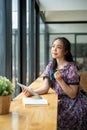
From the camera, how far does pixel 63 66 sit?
2.48 metres

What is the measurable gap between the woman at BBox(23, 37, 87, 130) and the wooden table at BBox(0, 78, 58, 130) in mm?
443

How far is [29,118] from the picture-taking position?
1.52 meters

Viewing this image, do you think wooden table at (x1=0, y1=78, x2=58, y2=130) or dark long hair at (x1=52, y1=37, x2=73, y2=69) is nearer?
wooden table at (x1=0, y1=78, x2=58, y2=130)

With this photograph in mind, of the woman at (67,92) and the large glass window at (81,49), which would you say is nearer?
the woman at (67,92)

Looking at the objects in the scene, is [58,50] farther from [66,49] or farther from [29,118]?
[29,118]

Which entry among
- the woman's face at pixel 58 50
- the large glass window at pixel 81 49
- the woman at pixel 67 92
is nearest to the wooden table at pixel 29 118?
the woman at pixel 67 92

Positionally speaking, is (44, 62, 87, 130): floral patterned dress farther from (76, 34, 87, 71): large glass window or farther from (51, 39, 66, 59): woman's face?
(76, 34, 87, 71): large glass window

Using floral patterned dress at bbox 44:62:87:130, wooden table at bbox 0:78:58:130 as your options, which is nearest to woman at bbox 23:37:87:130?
floral patterned dress at bbox 44:62:87:130

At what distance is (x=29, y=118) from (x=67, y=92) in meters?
0.86

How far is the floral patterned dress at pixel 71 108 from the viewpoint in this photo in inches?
93.5

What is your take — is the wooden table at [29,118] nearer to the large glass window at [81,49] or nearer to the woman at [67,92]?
the woman at [67,92]

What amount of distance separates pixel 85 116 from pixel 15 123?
1.14 meters

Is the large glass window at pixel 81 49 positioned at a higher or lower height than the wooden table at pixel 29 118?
higher

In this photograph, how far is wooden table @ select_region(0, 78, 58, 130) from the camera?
4.40 ft
